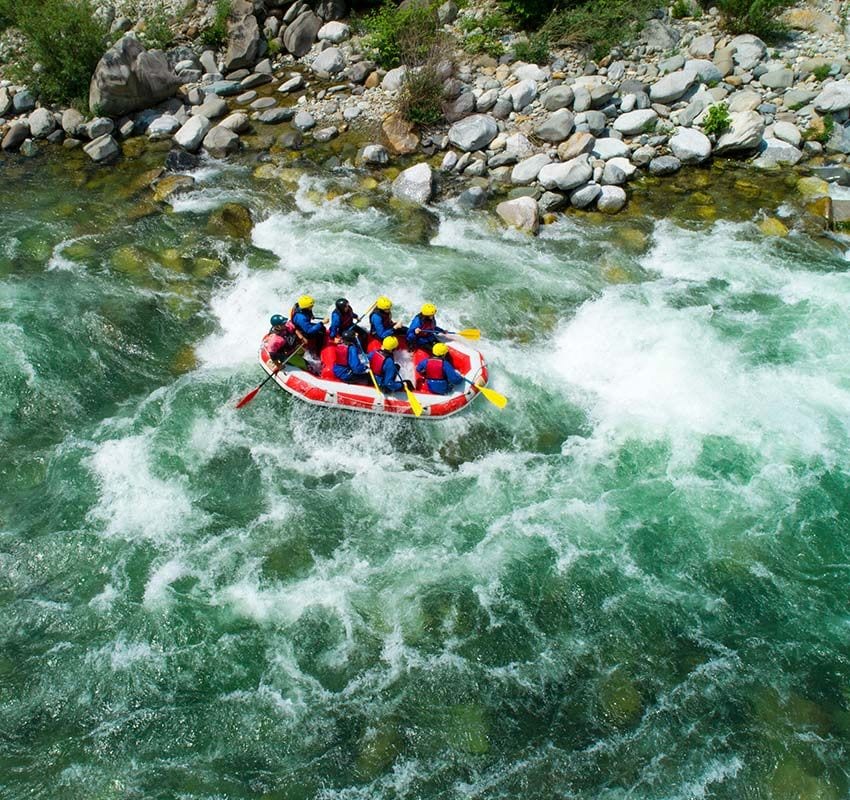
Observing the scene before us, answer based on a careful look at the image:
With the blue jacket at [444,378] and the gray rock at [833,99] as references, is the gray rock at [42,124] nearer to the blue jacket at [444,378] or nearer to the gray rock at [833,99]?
the blue jacket at [444,378]

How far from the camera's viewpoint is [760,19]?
13664mm

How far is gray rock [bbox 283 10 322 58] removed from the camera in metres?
15.6

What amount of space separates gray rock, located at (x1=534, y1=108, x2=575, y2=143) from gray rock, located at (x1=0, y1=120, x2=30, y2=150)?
1034cm

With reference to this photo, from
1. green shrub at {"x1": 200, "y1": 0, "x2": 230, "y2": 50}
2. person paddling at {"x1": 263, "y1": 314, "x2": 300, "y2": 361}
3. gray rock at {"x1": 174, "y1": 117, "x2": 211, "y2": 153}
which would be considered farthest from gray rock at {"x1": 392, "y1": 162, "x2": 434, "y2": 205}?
green shrub at {"x1": 200, "y1": 0, "x2": 230, "y2": 50}

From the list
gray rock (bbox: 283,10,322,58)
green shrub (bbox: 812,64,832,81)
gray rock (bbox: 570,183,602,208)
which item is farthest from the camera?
gray rock (bbox: 283,10,322,58)

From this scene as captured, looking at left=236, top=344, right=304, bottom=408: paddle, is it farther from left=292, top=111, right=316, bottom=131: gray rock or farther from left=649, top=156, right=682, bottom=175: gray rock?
left=649, top=156, right=682, bottom=175: gray rock

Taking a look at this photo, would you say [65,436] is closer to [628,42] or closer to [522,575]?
[522,575]

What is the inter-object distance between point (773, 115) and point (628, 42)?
332 cm

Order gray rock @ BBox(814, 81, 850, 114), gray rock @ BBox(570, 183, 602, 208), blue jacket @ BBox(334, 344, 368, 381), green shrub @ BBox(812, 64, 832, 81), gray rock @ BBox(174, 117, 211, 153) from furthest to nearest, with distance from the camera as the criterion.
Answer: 1. gray rock @ BBox(174, 117, 211, 153)
2. green shrub @ BBox(812, 64, 832, 81)
3. gray rock @ BBox(814, 81, 850, 114)
4. gray rock @ BBox(570, 183, 602, 208)
5. blue jacket @ BBox(334, 344, 368, 381)

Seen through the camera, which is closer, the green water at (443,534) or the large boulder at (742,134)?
the green water at (443,534)

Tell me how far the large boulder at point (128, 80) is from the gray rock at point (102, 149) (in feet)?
3.19

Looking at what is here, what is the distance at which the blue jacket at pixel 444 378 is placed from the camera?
848cm

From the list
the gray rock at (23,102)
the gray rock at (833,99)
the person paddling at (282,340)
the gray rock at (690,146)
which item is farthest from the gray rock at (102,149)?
the gray rock at (833,99)

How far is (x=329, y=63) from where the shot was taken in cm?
1510
